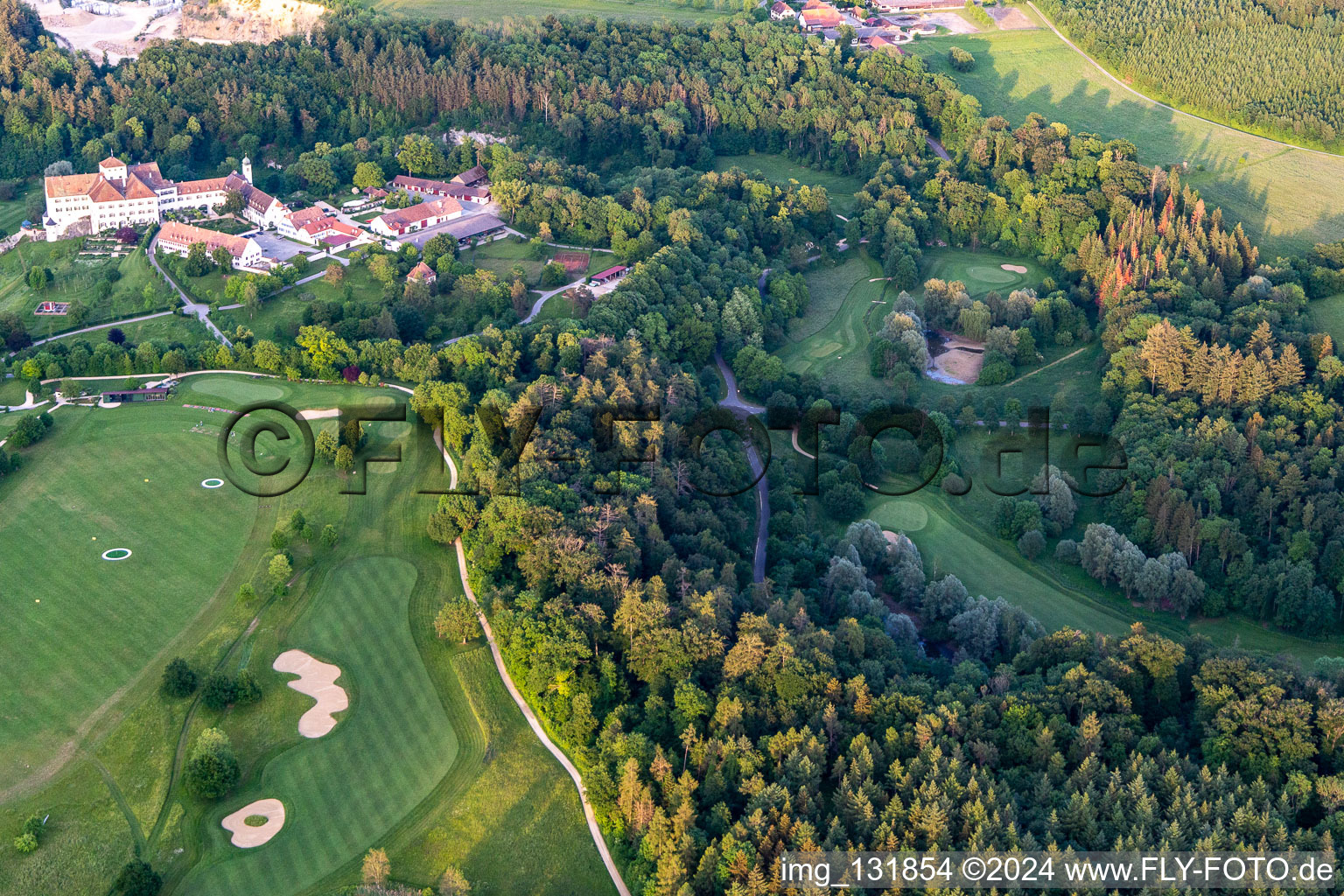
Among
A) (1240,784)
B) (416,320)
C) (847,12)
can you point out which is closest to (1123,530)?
(1240,784)

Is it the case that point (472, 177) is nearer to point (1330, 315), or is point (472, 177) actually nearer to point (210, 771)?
point (1330, 315)

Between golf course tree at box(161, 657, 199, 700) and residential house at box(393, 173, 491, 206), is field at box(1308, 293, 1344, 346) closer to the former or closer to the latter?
residential house at box(393, 173, 491, 206)

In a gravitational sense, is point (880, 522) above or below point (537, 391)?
below

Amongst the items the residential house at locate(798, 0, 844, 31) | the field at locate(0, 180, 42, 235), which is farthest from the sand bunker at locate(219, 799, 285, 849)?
the residential house at locate(798, 0, 844, 31)

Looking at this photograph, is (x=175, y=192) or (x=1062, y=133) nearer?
(x=175, y=192)

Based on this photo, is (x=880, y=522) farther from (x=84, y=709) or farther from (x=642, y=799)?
(x=84, y=709)

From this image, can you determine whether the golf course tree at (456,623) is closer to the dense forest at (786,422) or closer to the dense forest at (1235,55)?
the dense forest at (786,422)
